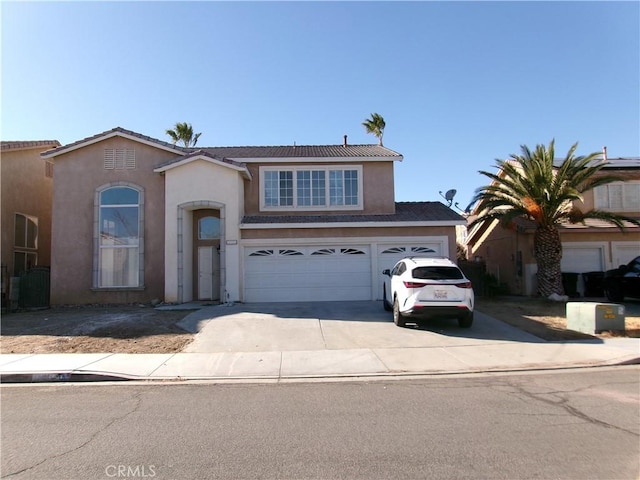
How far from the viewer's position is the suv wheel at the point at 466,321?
11609 mm

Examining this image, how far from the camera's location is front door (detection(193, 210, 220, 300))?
57.7ft

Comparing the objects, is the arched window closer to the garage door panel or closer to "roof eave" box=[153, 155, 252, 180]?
"roof eave" box=[153, 155, 252, 180]

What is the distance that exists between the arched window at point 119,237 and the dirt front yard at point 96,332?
195 centimetres

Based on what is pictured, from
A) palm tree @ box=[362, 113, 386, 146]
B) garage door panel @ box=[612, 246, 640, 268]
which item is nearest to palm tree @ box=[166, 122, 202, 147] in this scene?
palm tree @ box=[362, 113, 386, 146]

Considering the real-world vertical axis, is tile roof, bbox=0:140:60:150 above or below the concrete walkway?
above

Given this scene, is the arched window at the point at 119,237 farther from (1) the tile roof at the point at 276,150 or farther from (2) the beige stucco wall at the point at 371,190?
(2) the beige stucco wall at the point at 371,190

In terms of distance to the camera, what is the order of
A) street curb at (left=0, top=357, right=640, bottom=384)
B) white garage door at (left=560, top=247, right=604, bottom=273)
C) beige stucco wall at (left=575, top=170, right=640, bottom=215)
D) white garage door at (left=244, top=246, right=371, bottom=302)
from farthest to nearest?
1. beige stucco wall at (left=575, top=170, right=640, bottom=215)
2. white garage door at (left=560, top=247, right=604, bottom=273)
3. white garage door at (left=244, top=246, right=371, bottom=302)
4. street curb at (left=0, top=357, right=640, bottom=384)

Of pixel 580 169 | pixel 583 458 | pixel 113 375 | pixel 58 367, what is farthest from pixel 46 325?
pixel 580 169

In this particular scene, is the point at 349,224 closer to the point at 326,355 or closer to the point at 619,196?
the point at 326,355

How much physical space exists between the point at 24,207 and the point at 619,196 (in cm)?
2646

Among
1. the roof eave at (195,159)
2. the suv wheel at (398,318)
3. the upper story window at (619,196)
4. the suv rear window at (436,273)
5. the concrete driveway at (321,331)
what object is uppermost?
the roof eave at (195,159)

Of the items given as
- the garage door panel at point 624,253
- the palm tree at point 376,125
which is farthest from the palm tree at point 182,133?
the garage door panel at point 624,253

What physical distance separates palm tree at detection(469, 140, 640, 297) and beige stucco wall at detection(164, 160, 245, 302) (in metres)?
10.0

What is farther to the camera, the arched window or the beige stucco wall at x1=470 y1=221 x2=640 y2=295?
the beige stucco wall at x1=470 y1=221 x2=640 y2=295
